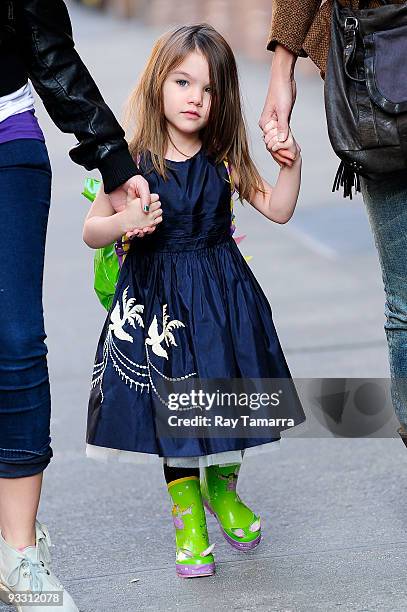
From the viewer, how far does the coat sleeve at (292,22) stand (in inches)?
129

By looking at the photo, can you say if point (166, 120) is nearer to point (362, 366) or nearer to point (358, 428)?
point (358, 428)

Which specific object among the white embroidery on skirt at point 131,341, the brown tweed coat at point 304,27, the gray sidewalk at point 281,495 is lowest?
the gray sidewalk at point 281,495

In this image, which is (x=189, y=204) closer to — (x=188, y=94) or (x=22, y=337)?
(x=188, y=94)

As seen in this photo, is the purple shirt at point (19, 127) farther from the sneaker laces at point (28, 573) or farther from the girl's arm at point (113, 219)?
the sneaker laces at point (28, 573)

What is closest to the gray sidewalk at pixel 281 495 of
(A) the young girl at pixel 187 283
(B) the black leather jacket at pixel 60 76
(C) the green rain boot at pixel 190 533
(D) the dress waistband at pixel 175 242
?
(C) the green rain boot at pixel 190 533

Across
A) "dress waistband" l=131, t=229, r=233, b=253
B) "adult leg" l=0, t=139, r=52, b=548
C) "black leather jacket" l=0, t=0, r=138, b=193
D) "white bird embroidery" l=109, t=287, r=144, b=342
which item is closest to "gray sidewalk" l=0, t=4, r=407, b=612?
"adult leg" l=0, t=139, r=52, b=548

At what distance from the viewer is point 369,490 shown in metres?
4.15

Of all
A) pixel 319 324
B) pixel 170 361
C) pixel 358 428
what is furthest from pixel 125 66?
pixel 170 361

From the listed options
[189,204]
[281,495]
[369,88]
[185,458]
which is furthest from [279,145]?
[281,495]

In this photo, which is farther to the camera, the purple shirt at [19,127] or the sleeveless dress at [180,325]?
the sleeveless dress at [180,325]

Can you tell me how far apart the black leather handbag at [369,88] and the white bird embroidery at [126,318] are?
707 mm

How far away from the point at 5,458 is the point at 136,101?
3.70ft

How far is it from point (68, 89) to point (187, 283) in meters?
0.65

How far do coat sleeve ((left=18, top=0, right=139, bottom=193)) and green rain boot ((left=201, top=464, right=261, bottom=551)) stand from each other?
93 centimetres
